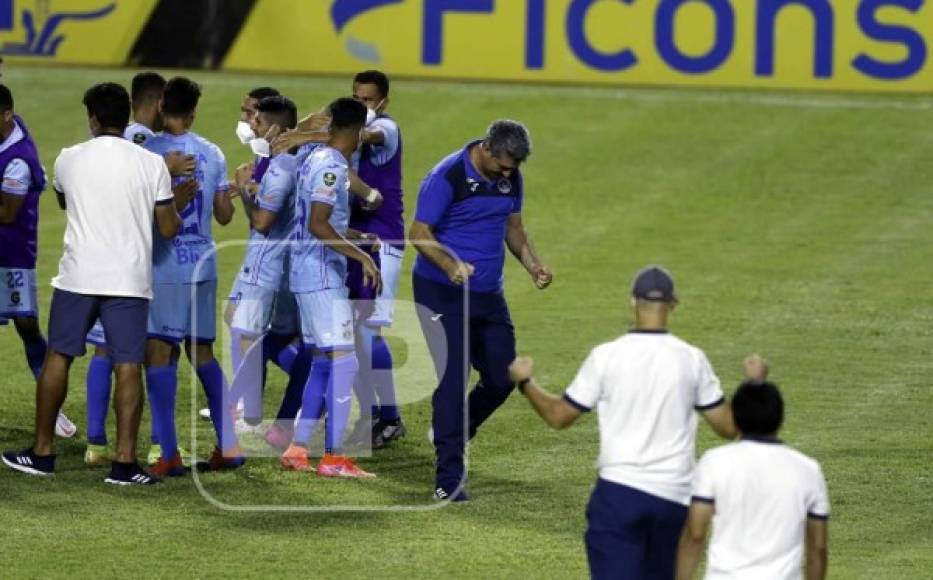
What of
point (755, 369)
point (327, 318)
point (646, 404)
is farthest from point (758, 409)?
point (327, 318)

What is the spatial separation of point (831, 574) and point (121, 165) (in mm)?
4138

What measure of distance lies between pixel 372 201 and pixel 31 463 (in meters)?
2.39

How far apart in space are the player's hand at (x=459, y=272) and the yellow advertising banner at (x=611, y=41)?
16119mm

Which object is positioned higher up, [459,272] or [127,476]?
[459,272]

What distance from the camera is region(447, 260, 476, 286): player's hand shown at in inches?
406

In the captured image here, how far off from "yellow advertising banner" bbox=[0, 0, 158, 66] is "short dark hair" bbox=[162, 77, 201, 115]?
55.6 ft

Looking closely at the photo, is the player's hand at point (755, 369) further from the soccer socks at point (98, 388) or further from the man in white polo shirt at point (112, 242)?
the soccer socks at point (98, 388)

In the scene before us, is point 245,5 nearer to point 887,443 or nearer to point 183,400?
point 183,400

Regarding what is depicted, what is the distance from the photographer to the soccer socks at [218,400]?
11.2m

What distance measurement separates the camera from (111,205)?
10531mm

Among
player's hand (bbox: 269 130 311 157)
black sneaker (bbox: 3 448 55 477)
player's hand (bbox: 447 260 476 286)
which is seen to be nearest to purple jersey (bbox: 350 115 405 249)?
player's hand (bbox: 269 130 311 157)

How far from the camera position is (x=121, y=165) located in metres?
10.5

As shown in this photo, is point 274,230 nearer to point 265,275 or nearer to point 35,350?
point 265,275

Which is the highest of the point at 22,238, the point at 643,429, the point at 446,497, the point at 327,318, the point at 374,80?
the point at 374,80
